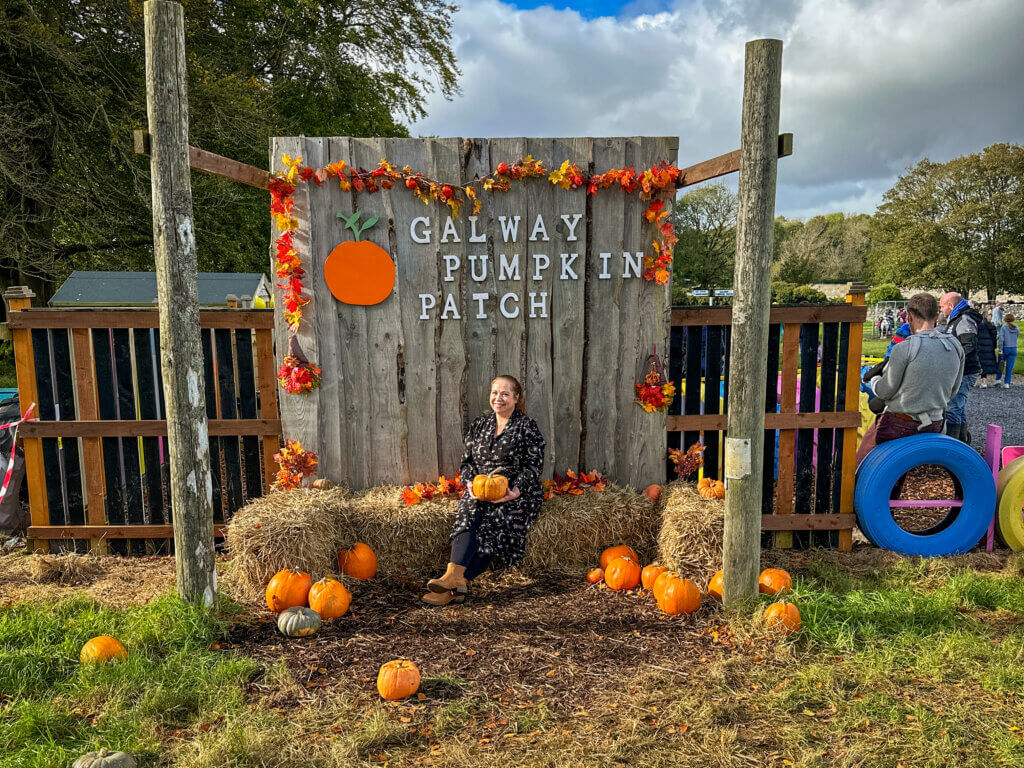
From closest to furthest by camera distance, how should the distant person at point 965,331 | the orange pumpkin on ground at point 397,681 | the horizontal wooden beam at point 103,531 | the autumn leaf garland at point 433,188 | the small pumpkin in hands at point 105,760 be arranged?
1. the small pumpkin in hands at point 105,760
2. the orange pumpkin on ground at point 397,681
3. the autumn leaf garland at point 433,188
4. the horizontal wooden beam at point 103,531
5. the distant person at point 965,331

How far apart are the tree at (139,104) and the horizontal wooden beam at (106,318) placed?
8901mm

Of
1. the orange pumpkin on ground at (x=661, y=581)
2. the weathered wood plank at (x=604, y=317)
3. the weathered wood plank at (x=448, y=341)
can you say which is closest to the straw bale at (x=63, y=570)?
the weathered wood plank at (x=448, y=341)

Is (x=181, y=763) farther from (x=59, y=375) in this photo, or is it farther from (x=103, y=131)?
(x=103, y=131)

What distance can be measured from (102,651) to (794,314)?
181 inches

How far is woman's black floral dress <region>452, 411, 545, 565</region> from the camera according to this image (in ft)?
14.7

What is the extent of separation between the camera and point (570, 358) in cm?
497

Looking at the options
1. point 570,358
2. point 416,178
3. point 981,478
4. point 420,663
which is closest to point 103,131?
point 416,178

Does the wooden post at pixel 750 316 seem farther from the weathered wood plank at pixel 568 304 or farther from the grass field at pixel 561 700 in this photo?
the weathered wood plank at pixel 568 304

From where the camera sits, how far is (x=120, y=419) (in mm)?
5027

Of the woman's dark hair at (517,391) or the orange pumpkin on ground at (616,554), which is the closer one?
the orange pumpkin on ground at (616,554)

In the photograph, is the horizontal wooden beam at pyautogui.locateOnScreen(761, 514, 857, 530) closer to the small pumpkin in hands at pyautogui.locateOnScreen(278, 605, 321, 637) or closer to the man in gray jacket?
the man in gray jacket

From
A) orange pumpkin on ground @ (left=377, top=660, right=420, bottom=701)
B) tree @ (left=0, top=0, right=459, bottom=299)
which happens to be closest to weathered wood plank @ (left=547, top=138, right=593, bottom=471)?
orange pumpkin on ground @ (left=377, top=660, right=420, bottom=701)

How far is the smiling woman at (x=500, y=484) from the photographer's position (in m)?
4.41

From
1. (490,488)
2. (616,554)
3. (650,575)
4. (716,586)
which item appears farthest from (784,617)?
(490,488)
